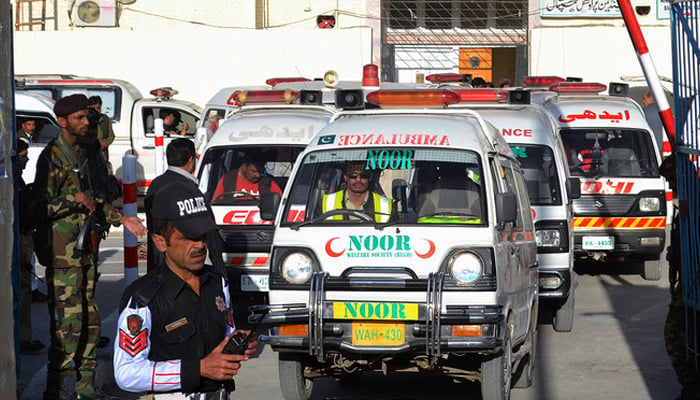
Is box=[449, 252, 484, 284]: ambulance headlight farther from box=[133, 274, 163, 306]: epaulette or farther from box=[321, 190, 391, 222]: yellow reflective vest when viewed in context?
box=[133, 274, 163, 306]: epaulette

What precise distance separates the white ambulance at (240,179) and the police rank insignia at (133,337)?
6825 millimetres

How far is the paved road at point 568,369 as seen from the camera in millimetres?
8945

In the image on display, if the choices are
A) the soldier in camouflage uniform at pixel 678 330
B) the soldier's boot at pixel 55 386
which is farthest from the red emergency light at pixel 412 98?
the soldier's boot at pixel 55 386

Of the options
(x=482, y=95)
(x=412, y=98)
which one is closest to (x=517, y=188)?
(x=412, y=98)

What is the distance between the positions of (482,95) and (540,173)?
1.18 meters

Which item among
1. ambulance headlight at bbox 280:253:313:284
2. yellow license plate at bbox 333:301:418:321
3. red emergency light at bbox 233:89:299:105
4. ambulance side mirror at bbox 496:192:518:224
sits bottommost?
yellow license plate at bbox 333:301:418:321

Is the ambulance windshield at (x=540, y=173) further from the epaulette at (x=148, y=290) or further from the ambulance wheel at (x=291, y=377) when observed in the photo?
the epaulette at (x=148, y=290)

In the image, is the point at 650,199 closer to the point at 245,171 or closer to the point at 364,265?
the point at 245,171

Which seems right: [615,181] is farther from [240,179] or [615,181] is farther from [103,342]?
[103,342]

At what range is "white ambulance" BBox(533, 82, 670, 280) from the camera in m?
14.3

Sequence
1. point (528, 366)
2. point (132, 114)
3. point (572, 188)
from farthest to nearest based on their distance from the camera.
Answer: point (132, 114) → point (572, 188) → point (528, 366)

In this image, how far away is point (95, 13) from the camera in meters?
29.6

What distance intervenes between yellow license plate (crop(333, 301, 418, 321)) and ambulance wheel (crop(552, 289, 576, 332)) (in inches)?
169

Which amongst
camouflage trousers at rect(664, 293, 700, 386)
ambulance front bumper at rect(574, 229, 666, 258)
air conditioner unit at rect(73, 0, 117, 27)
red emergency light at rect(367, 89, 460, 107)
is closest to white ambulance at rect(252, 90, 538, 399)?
red emergency light at rect(367, 89, 460, 107)
